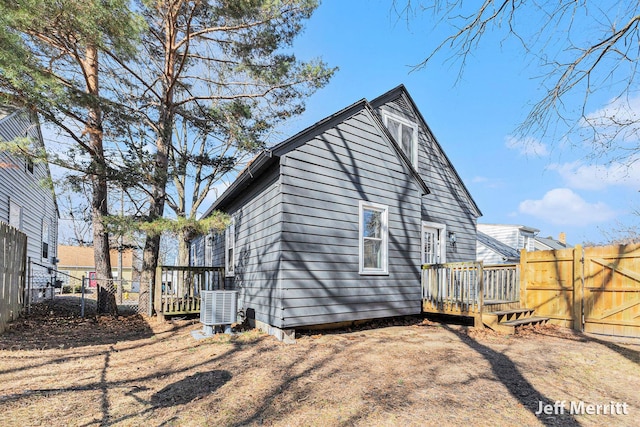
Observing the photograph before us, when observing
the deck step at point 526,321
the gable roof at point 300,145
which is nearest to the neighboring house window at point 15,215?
the gable roof at point 300,145

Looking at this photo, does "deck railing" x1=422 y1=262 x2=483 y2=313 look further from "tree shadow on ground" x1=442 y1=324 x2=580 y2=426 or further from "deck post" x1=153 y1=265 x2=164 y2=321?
"deck post" x1=153 y1=265 x2=164 y2=321

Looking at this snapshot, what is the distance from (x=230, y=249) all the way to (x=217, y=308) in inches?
110

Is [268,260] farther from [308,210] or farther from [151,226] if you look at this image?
[151,226]

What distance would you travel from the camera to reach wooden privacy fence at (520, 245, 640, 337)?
6873 mm

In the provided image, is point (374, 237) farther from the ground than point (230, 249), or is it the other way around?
point (374, 237)

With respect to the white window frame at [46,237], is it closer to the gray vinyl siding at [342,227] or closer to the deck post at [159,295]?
the deck post at [159,295]

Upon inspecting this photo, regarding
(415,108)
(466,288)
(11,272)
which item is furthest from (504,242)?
(11,272)

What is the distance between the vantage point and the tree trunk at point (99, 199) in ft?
28.8

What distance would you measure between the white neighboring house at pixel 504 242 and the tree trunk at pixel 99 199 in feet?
57.9

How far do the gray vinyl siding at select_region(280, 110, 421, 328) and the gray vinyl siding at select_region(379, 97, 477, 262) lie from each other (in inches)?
99.2

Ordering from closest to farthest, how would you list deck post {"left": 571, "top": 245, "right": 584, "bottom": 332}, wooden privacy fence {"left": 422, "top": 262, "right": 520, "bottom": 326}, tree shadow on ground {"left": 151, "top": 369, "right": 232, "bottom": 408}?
tree shadow on ground {"left": 151, "top": 369, "right": 232, "bottom": 408} → deck post {"left": 571, "top": 245, "right": 584, "bottom": 332} → wooden privacy fence {"left": 422, "top": 262, "right": 520, "bottom": 326}

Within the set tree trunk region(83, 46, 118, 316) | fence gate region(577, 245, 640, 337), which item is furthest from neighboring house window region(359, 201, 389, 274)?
tree trunk region(83, 46, 118, 316)

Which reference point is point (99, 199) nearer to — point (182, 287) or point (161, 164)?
point (161, 164)

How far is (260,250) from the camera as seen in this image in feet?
23.1
